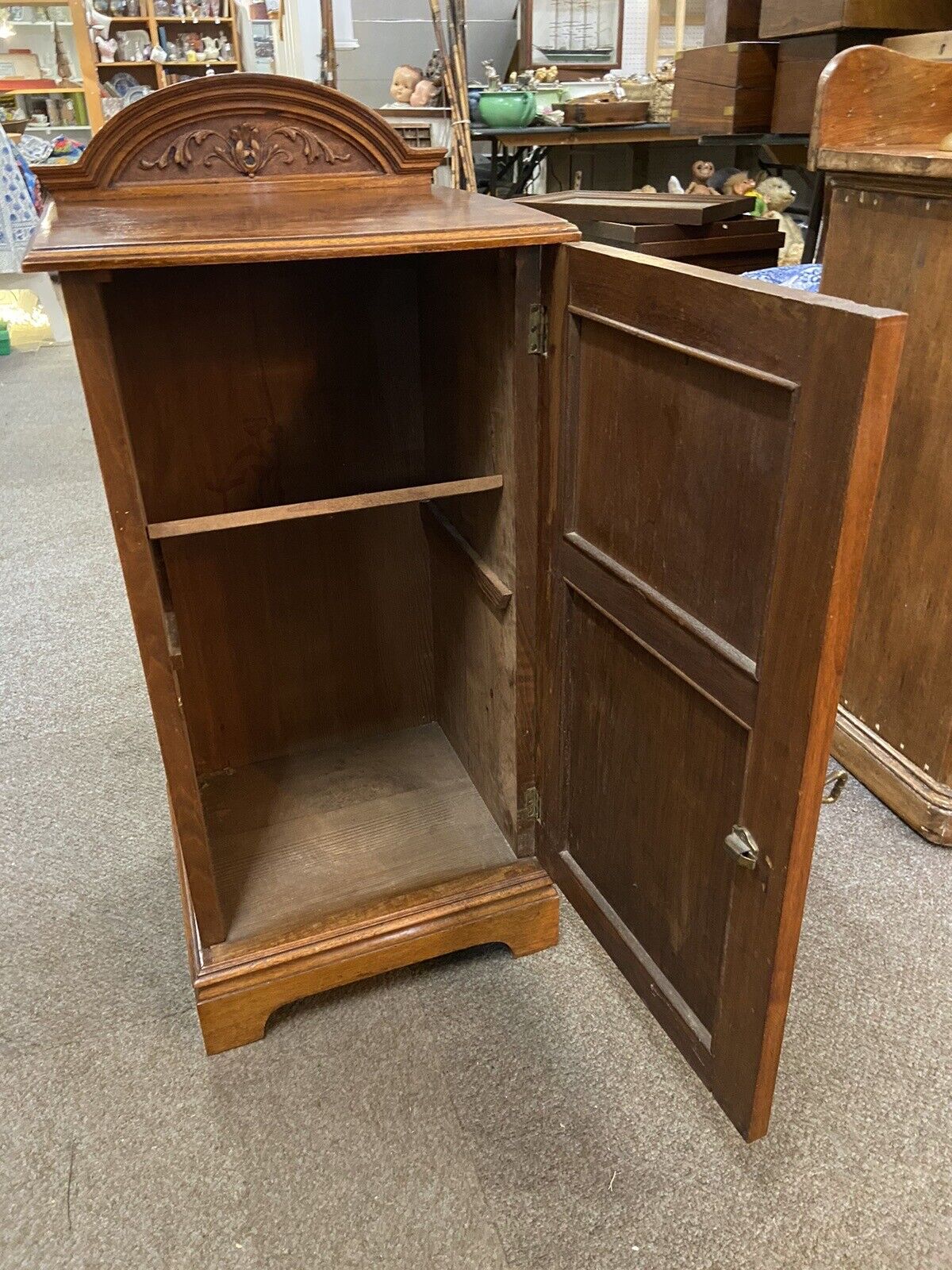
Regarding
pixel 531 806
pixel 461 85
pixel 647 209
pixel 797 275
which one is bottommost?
pixel 531 806

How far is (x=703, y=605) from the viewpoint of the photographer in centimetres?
99

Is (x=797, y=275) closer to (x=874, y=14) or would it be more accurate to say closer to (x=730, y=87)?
(x=874, y=14)

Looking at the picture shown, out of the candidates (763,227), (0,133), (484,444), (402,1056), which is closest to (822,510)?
(484,444)

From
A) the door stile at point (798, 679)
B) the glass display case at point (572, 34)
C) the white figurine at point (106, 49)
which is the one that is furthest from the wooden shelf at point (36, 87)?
the door stile at point (798, 679)

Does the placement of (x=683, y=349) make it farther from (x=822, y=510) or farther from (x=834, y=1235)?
(x=834, y=1235)

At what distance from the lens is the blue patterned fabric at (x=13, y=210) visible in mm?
4828

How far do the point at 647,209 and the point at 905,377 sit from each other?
0.74 meters

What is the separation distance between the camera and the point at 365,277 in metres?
1.48

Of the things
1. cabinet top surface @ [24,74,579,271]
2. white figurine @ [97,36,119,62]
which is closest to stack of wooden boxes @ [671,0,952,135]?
cabinet top surface @ [24,74,579,271]

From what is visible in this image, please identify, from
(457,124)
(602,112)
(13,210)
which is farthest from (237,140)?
(13,210)

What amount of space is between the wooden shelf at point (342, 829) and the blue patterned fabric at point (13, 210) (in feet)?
14.1

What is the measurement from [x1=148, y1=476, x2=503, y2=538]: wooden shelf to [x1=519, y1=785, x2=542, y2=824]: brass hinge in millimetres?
469

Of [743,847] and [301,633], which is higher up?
[743,847]

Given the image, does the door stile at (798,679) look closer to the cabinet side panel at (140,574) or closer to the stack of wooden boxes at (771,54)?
the cabinet side panel at (140,574)
